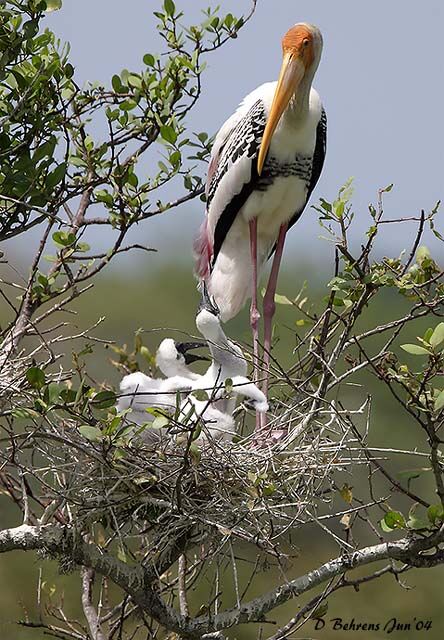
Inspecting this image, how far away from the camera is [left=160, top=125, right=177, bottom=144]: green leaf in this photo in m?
3.79

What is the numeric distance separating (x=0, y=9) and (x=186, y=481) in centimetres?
127

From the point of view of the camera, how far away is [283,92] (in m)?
4.55

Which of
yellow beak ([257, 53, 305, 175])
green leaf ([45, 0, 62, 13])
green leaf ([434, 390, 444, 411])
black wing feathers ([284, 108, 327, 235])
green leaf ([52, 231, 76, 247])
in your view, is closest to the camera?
green leaf ([434, 390, 444, 411])

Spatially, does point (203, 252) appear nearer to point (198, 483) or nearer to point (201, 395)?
point (201, 395)

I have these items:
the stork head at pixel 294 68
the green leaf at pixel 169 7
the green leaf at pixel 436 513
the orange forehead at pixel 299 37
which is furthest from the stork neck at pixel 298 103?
the green leaf at pixel 436 513

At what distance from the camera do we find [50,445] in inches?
127

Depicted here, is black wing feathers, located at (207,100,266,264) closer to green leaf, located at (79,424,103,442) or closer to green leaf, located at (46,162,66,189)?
green leaf, located at (46,162,66,189)

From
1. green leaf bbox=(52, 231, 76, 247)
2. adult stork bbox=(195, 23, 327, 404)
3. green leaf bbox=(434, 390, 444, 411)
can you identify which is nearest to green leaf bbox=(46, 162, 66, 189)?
green leaf bbox=(52, 231, 76, 247)

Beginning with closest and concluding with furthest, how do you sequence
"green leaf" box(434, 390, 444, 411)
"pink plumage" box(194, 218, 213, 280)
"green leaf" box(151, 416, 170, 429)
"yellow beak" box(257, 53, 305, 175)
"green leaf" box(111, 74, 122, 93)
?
1. "green leaf" box(151, 416, 170, 429)
2. "green leaf" box(434, 390, 444, 411)
3. "green leaf" box(111, 74, 122, 93)
4. "yellow beak" box(257, 53, 305, 175)
5. "pink plumage" box(194, 218, 213, 280)

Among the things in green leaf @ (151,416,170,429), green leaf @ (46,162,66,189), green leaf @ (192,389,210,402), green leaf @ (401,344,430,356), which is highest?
green leaf @ (46,162,66,189)

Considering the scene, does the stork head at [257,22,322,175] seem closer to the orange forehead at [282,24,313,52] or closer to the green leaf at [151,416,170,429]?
the orange forehead at [282,24,313,52]

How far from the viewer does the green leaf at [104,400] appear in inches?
119

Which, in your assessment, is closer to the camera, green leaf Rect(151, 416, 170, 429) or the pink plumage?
green leaf Rect(151, 416, 170, 429)

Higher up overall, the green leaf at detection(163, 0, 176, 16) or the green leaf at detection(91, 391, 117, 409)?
the green leaf at detection(163, 0, 176, 16)
